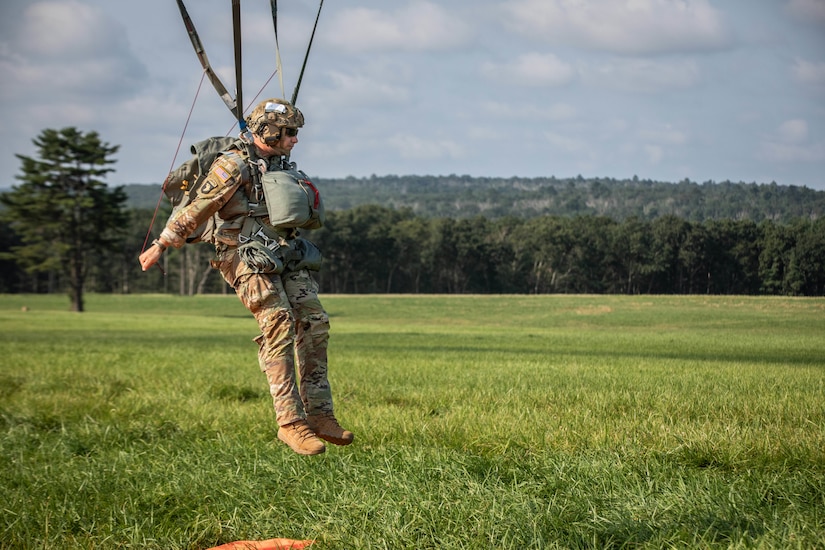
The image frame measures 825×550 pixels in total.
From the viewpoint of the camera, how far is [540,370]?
17766 millimetres

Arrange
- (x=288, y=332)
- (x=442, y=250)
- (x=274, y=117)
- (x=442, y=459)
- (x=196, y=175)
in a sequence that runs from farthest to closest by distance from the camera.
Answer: (x=442, y=250) < (x=442, y=459) < (x=196, y=175) < (x=288, y=332) < (x=274, y=117)

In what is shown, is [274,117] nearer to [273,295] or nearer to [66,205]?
[273,295]

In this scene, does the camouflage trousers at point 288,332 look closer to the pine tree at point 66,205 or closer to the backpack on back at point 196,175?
the backpack on back at point 196,175

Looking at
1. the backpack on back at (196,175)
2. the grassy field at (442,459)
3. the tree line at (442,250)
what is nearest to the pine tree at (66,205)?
the tree line at (442,250)

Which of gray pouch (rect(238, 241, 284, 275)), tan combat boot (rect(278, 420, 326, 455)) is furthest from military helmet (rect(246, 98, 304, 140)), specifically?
tan combat boot (rect(278, 420, 326, 455))

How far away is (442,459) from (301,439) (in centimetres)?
201

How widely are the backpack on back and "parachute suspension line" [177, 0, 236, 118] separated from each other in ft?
1.09

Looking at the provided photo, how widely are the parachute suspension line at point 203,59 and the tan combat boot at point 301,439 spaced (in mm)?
2545

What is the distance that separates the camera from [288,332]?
6.83 meters

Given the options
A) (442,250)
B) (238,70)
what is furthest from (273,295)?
(442,250)

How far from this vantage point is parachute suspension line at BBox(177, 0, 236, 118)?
21.7ft

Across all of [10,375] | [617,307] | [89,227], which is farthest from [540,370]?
[89,227]

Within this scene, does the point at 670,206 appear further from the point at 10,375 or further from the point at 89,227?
the point at 89,227

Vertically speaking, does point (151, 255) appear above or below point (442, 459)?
above
